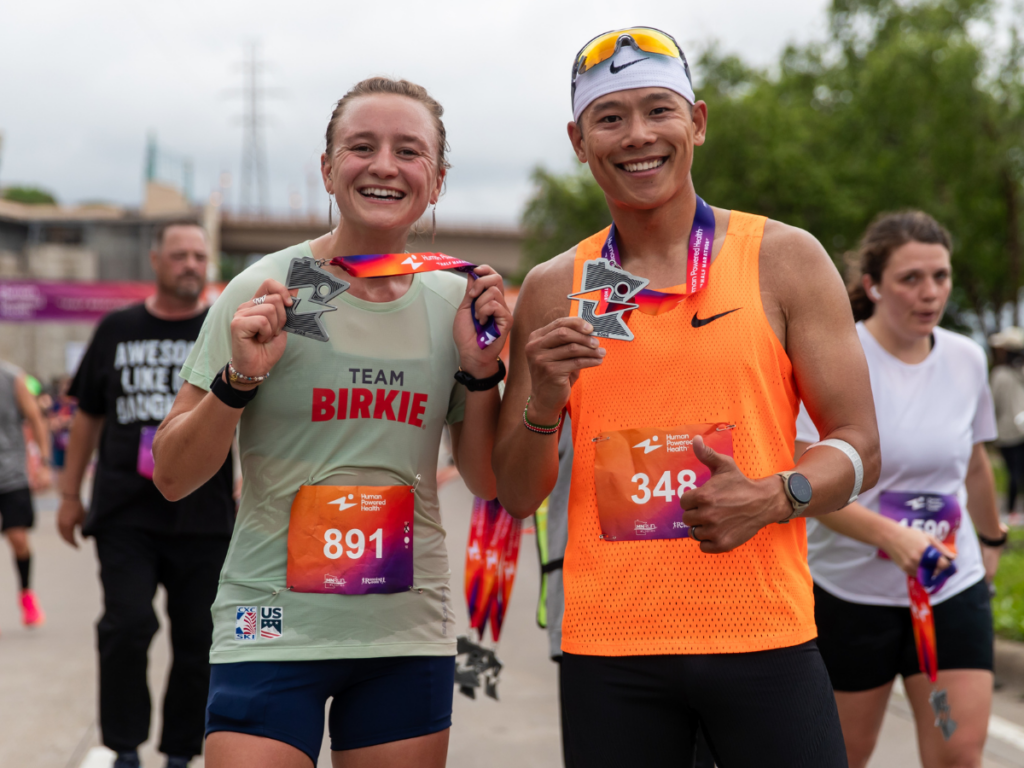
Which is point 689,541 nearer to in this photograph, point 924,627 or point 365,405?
point 365,405

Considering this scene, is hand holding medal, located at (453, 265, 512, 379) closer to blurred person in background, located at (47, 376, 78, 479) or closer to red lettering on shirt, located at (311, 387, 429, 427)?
red lettering on shirt, located at (311, 387, 429, 427)

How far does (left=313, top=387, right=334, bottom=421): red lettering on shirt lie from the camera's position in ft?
7.95

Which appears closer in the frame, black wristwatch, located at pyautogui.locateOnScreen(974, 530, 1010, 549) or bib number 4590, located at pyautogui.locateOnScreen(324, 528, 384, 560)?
bib number 4590, located at pyautogui.locateOnScreen(324, 528, 384, 560)

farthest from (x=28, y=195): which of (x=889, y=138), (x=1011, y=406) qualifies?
(x=1011, y=406)

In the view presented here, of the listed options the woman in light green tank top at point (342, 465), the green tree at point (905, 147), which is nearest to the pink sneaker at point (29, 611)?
the woman in light green tank top at point (342, 465)

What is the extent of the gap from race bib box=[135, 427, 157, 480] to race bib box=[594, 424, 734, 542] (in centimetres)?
276

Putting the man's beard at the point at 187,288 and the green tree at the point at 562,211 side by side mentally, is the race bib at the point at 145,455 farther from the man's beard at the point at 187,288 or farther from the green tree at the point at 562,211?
the green tree at the point at 562,211

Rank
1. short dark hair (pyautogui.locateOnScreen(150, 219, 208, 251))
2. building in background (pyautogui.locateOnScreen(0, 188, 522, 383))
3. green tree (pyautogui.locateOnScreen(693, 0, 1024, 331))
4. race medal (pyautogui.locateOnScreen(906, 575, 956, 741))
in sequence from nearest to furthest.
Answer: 1. race medal (pyautogui.locateOnScreen(906, 575, 956, 741))
2. short dark hair (pyautogui.locateOnScreen(150, 219, 208, 251))
3. green tree (pyautogui.locateOnScreen(693, 0, 1024, 331))
4. building in background (pyautogui.locateOnScreen(0, 188, 522, 383))

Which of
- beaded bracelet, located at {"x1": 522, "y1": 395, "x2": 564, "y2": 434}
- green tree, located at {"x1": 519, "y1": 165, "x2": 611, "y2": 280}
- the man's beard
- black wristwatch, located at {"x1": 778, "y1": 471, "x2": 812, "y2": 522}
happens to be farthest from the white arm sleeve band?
green tree, located at {"x1": 519, "y1": 165, "x2": 611, "y2": 280}

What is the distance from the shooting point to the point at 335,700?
246cm

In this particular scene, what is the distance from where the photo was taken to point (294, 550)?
7.89ft

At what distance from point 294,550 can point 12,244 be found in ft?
203

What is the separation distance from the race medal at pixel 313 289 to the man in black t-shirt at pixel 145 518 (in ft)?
7.56

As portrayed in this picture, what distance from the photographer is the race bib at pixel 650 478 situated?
2.21 meters
